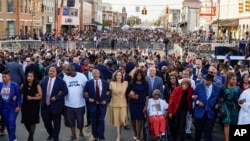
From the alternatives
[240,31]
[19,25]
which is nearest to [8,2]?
[19,25]

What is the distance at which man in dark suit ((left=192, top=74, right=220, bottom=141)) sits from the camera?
9.36m

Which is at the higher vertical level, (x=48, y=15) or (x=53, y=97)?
(x=48, y=15)

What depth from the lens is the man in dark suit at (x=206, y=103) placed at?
9.36m

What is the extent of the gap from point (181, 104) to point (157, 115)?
0.59 m

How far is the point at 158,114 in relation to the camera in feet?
32.2

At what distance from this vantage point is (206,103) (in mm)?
9414

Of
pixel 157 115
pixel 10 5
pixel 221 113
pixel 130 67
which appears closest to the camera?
pixel 221 113

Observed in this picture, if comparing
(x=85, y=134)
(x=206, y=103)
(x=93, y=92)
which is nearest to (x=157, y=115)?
(x=206, y=103)

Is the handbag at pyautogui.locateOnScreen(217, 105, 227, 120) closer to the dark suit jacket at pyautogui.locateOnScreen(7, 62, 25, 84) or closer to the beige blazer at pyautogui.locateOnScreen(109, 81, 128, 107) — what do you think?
the beige blazer at pyautogui.locateOnScreen(109, 81, 128, 107)

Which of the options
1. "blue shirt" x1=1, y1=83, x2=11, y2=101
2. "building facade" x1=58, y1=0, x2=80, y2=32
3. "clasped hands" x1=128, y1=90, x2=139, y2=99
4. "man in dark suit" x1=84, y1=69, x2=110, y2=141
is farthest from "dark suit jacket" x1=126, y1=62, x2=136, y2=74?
"building facade" x1=58, y1=0, x2=80, y2=32

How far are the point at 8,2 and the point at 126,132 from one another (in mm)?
42024

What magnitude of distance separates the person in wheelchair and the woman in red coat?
0.18 m

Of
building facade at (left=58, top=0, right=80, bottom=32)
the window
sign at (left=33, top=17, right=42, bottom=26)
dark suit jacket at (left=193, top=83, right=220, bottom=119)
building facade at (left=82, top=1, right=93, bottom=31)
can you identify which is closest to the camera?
dark suit jacket at (left=193, top=83, right=220, bottom=119)

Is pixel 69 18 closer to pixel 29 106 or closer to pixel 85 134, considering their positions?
pixel 85 134
